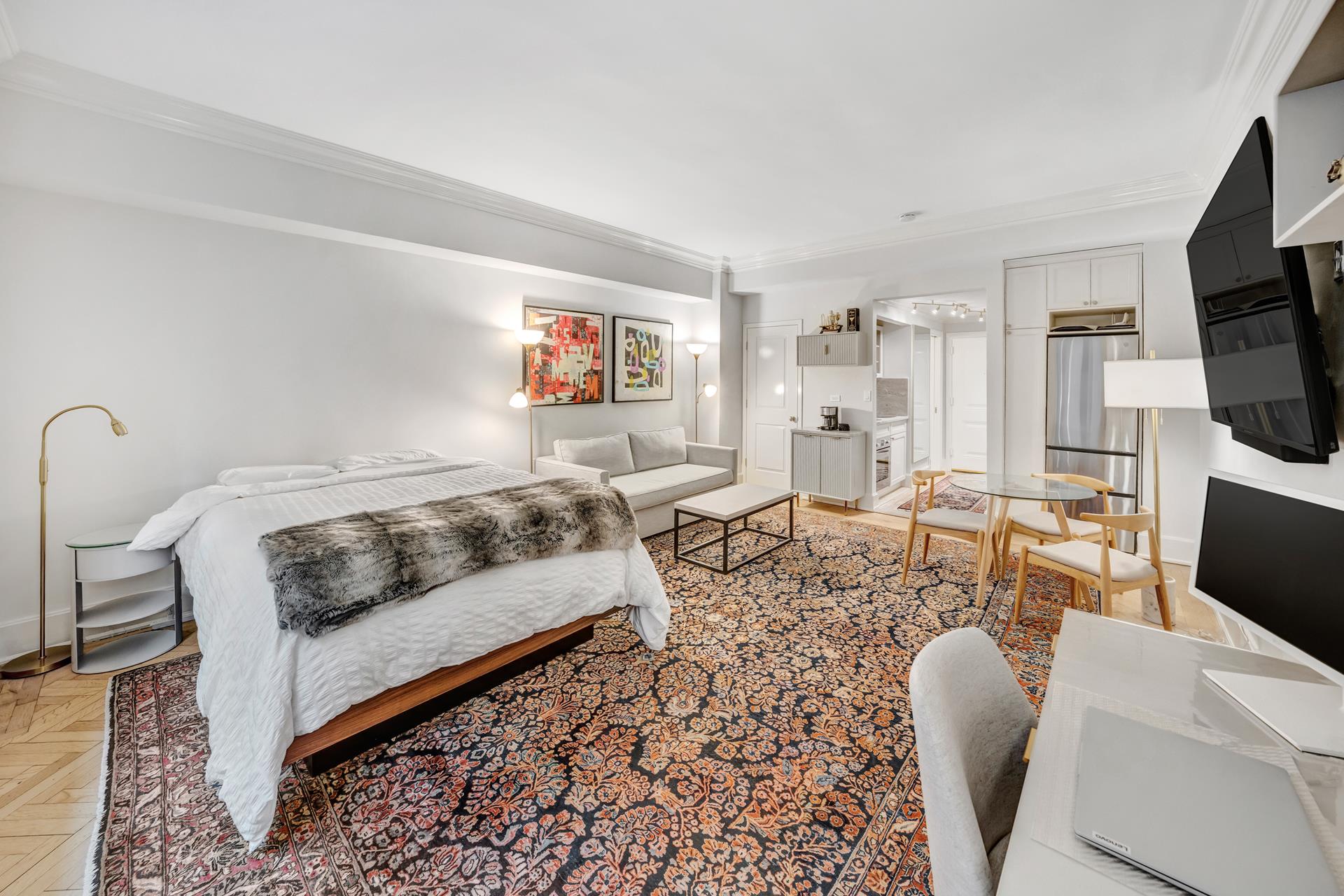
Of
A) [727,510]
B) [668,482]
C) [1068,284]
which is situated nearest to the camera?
[727,510]

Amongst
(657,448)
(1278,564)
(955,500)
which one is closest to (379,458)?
(657,448)

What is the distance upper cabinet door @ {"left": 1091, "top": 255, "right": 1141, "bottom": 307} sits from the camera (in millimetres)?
4086

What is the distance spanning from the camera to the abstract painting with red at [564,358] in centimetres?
468

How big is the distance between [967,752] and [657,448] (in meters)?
4.44

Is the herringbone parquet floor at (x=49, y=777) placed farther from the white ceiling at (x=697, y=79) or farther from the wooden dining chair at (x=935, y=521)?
the wooden dining chair at (x=935, y=521)

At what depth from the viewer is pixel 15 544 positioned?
268 centimetres

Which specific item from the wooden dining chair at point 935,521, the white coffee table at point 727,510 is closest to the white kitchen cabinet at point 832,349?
the white coffee table at point 727,510

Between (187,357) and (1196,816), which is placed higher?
(187,357)

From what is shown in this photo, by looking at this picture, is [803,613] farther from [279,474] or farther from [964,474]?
[279,474]

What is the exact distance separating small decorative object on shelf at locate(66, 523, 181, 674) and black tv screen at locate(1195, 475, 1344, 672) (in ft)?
13.4

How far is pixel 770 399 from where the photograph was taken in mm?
6395

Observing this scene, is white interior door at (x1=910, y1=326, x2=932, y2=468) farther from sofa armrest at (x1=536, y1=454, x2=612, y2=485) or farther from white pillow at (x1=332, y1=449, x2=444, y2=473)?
white pillow at (x1=332, y1=449, x2=444, y2=473)

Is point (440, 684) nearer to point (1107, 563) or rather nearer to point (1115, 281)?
point (1107, 563)

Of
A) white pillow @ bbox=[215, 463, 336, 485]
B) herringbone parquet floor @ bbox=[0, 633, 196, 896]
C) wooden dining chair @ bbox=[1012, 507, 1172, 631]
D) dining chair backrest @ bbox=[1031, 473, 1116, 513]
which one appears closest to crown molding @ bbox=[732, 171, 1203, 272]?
dining chair backrest @ bbox=[1031, 473, 1116, 513]
